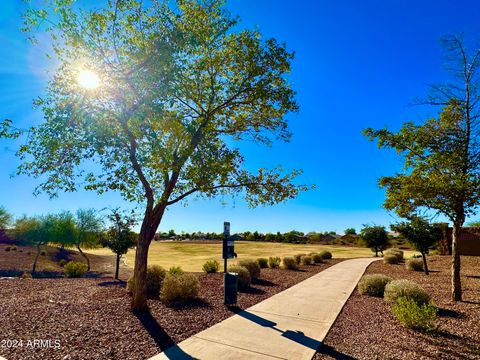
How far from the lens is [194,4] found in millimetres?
10711

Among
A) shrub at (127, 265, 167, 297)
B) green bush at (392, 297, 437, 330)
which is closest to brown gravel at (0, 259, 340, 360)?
shrub at (127, 265, 167, 297)

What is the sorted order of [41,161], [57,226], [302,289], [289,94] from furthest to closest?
[57,226]
[302,289]
[289,94]
[41,161]

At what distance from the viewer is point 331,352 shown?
21.1 ft

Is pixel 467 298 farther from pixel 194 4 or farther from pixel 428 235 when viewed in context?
Result: pixel 194 4

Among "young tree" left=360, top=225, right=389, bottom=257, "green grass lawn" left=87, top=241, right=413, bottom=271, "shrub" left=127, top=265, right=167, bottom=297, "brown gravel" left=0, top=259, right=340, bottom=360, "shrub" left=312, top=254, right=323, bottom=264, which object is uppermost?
"young tree" left=360, top=225, right=389, bottom=257

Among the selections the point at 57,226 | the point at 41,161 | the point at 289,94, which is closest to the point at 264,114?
the point at 289,94

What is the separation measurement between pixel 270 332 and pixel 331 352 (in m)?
1.65

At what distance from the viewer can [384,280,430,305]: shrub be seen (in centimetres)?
966

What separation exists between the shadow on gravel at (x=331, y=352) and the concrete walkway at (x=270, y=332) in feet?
0.37

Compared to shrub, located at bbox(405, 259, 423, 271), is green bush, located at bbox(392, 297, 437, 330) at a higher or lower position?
higher

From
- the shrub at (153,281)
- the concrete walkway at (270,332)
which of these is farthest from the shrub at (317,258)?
the shrub at (153,281)

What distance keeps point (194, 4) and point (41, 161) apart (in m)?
A: 7.32

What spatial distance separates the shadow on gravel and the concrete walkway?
11cm

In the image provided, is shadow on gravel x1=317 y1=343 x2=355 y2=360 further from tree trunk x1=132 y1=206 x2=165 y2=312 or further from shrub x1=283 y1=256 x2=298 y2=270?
shrub x1=283 y1=256 x2=298 y2=270
